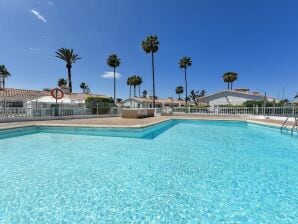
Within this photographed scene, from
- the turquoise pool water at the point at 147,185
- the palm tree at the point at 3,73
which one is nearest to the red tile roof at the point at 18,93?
the turquoise pool water at the point at 147,185

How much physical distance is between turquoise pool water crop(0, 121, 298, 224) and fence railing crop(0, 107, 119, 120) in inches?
320

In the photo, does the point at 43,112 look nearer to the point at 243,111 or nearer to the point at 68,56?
the point at 68,56

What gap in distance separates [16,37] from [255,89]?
42517mm

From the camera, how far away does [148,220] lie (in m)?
2.62

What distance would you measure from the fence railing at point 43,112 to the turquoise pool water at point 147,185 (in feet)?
26.7

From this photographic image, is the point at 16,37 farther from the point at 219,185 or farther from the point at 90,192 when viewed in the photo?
the point at 219,185

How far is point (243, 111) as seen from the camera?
19938 millimetres

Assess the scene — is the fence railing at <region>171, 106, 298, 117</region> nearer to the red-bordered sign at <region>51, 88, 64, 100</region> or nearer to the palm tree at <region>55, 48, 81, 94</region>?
the red-bordered sign at <region>51, 88, 64, 100</region>

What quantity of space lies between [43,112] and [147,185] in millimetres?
14801

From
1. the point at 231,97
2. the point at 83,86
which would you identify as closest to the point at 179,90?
the point at 83,86

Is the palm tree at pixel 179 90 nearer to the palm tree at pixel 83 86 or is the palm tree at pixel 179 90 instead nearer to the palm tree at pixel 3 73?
→ the palm tree at pixel 83 86

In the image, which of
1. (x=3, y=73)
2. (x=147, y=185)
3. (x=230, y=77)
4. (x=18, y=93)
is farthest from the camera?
(x=3, y=73)

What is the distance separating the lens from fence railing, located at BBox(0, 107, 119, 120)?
13288mm

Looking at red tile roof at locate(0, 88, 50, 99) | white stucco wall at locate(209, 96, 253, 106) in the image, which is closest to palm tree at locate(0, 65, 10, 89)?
red tile roof at locate(0, 88, 50, 99)
